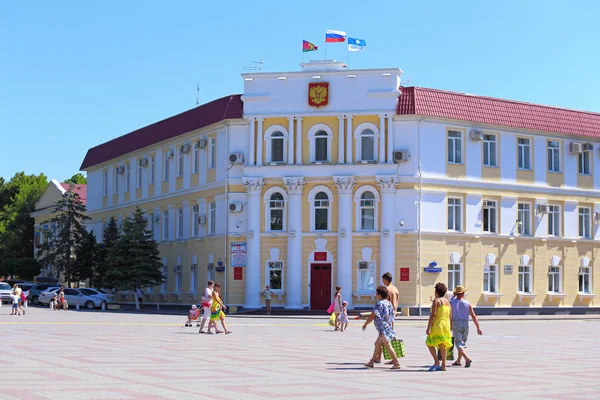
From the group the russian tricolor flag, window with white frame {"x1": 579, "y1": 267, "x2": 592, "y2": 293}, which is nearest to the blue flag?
the russian tricolor flag

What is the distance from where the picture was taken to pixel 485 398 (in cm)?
1300

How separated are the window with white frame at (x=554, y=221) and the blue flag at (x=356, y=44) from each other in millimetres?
13724

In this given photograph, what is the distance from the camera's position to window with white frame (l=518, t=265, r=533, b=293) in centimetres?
5078

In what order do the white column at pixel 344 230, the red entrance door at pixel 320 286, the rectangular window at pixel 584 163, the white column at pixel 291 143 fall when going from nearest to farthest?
the white column at pixel 344 230 → the red entrance door at pixel 320 286 → the white column at pixel 291 143 → the rectangular window at pixel 584 163

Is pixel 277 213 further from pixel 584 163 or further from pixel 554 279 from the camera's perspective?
pixel 584 163

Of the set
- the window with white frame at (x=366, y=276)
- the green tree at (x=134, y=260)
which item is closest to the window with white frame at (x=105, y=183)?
the green tree at (x=134, y=260)

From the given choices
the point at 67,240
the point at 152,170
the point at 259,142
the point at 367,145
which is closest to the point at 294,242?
the point at 259,142

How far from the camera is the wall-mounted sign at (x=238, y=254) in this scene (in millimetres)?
49500

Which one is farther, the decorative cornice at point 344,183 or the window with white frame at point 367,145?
the window with white frame at point 367,145

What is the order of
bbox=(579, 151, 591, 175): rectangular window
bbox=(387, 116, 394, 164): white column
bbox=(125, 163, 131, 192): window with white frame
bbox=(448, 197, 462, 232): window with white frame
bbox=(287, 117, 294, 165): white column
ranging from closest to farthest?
1. bbox=(387, 116, 394, 164): white column
2. bbox=(287, 117, 294, 165): white column
3. bbox=(448, 197, 462, 232): window with white frame
4. bbox=(579, 151, 591, 175): rectangular window
5. bbox=(125, 163, 131, 192): window with white frame

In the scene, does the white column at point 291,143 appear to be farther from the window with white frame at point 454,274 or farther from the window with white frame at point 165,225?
the window with white frame at point 165,225

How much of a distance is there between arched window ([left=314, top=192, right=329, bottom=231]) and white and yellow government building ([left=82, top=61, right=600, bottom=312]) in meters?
0.06

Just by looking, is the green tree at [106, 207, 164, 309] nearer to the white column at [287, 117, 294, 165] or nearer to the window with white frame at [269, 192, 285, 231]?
the window with white frame at [269, 192, 285, 231]

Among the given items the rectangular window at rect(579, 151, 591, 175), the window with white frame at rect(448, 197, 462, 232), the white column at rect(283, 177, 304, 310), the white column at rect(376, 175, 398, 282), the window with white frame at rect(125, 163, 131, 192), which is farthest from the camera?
the window with white frame at rect(125, 163, 131, 192)
